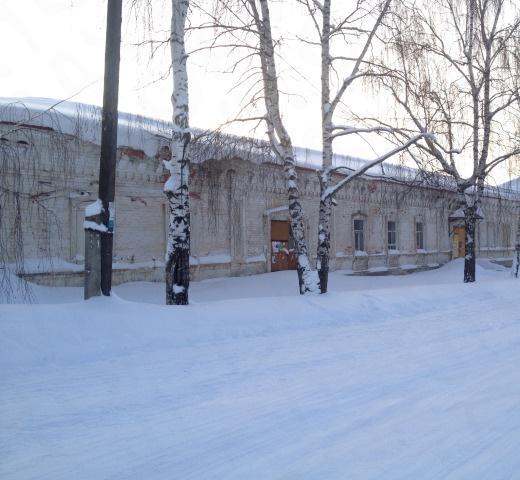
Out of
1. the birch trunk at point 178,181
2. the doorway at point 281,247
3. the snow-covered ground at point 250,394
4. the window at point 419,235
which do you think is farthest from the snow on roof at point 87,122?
the window at point 419,235

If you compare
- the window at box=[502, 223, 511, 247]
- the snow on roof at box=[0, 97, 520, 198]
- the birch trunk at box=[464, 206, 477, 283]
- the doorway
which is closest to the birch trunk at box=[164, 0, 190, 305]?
the snow on roof at box=[0, 97, 520, 198]

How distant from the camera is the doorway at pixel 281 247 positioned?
17.9 m

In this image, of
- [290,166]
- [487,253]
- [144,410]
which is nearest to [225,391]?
[144,410]

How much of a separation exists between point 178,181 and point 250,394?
5.16m

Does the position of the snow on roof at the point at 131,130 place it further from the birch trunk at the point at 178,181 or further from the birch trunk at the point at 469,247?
the birch trunk at the point at 469,247

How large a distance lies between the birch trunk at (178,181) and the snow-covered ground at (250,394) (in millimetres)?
846

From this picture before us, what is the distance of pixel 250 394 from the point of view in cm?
506

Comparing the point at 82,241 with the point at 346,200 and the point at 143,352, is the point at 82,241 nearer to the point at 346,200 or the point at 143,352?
the point at 143,352

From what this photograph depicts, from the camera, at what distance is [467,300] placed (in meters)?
13.9

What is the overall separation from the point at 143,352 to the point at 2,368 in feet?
5.61

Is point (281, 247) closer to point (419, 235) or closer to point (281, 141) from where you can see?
point (281, 141)

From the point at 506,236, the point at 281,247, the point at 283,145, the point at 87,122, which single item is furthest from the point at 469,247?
the point at 506,236

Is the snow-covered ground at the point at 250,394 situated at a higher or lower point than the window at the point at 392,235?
lower

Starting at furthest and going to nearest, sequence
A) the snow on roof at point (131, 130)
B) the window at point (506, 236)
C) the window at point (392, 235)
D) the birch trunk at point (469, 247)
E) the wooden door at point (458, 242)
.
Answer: the window at point (506, 236) → the wooden door at point (458, 242) → the window at point (392, 235) → the birch trunk at point (469, 247) → the snow on roof at point (131, 130)
